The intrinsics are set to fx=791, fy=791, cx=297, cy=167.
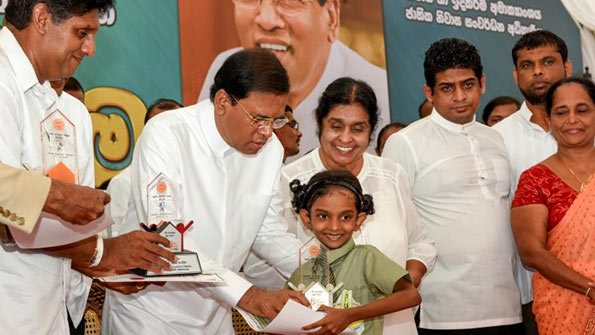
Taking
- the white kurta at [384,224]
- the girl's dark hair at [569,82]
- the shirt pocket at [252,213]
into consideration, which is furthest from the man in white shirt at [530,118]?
the shirt pocket at [252,213]

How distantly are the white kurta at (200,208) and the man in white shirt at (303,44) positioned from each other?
304 cm

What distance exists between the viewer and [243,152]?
9.77 ft

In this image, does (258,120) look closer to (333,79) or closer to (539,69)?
(539,69)

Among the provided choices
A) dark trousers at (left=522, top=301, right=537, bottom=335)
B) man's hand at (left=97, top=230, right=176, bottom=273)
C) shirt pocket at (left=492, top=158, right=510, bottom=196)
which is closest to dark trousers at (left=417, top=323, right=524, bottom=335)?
dark trousers at (left=522, top=301, right=537, bottom=335)

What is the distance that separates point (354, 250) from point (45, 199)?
1.48 m

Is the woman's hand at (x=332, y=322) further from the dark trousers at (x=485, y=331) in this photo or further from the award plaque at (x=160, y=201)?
the dark trousers at (x=485, y=331)

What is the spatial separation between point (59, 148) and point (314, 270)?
1.08m

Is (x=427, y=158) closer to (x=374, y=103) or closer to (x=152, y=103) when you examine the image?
(x=374, y=103)

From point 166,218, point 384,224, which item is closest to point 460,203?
point 384,224

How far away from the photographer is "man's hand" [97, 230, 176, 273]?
7.95 ft

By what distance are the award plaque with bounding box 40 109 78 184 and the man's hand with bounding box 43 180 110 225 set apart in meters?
0.19

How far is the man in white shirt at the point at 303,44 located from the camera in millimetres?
6219

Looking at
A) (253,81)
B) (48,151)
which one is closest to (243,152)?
(253,81)

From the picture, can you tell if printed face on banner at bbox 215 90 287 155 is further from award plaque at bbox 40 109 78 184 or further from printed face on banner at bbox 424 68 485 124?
printed face on banner at bbox 424 68 485 124
